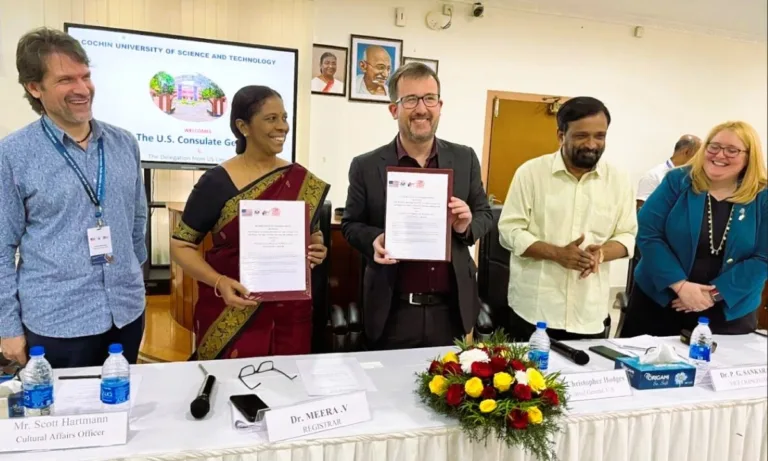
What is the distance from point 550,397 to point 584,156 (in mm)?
896

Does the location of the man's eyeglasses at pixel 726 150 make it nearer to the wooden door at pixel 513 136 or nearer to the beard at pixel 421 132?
the beard at pixel 421 132

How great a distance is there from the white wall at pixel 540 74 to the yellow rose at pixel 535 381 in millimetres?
3524

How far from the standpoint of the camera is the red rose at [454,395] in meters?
1.20

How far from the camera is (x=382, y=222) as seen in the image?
173 cm

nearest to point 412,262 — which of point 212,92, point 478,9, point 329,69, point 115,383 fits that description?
point 115,383

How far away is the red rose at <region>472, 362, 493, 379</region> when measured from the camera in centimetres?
121

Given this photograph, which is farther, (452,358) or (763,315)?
(763,315)

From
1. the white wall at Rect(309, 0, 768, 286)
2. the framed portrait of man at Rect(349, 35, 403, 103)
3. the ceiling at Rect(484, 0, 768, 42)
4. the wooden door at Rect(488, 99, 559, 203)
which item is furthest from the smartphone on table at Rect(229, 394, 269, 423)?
the ceiling at Rect(484, 0, 768, 42)

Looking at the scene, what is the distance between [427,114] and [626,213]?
2.61 feet

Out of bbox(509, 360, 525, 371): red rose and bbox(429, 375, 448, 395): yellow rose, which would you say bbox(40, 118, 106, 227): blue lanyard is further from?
bbox(509, 360, 525, 371): red rose

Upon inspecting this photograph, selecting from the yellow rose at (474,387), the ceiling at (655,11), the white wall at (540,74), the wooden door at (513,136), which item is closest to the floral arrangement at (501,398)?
the yellow rose at (474,387)

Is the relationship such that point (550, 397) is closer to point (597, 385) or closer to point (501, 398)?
point (501, 398)

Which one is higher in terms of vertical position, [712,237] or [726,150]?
[726,150]

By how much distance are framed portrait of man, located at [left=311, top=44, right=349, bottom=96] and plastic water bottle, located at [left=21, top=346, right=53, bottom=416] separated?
139 inches
